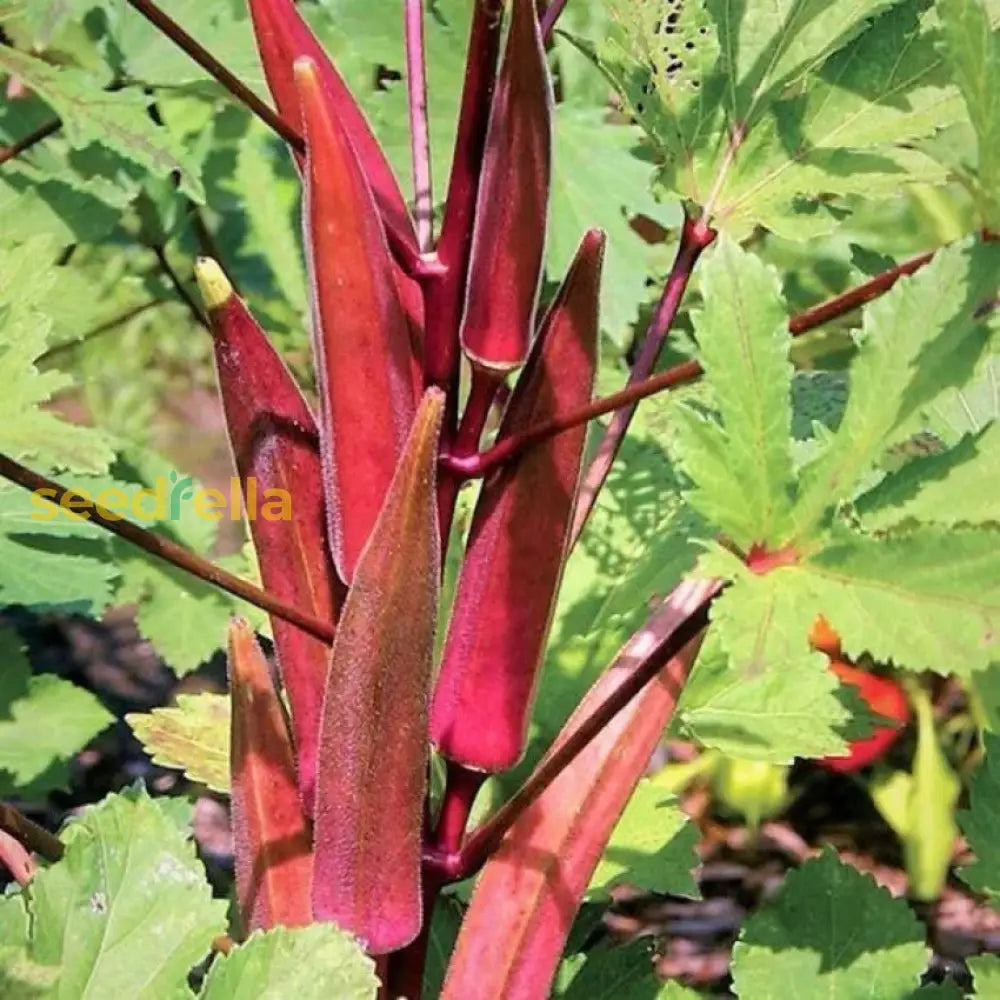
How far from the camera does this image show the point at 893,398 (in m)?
0.60

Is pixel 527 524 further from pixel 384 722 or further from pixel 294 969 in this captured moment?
pixel 294 969

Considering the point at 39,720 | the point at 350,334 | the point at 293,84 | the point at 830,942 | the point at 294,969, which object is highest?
the point at 293,84

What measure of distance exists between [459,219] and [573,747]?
0.80ft

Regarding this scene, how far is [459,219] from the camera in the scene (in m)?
0.72

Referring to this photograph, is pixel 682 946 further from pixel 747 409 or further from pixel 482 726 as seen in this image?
pixel 747 409

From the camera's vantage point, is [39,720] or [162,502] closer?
[39,720]

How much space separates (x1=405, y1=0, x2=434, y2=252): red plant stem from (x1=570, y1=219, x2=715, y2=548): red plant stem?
13cm

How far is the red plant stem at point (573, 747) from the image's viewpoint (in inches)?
26.5

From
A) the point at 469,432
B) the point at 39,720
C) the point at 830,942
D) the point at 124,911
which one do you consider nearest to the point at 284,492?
the point at 469,432

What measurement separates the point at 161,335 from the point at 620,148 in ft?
6.32

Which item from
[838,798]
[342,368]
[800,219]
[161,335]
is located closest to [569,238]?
[800,219]

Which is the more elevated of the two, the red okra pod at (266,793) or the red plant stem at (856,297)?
the red plant stem at (856,297)

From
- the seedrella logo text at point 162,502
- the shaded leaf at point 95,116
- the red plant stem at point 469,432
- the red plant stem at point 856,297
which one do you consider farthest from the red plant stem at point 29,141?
the red plant stem at point 856,297

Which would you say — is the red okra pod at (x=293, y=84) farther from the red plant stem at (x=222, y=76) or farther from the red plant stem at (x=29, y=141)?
the red plant stem at (x=29, y=141)
